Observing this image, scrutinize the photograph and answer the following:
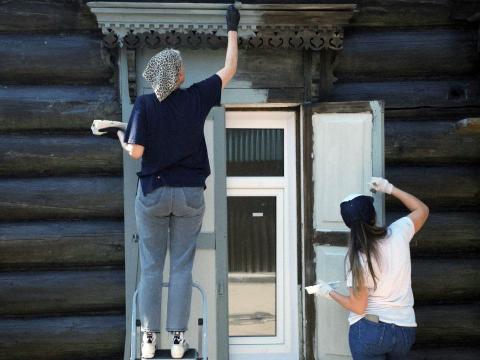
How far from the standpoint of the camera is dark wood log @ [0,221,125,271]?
552cm

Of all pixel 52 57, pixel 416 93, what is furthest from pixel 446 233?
pixel 52 57

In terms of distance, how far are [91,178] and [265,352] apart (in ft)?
5.50

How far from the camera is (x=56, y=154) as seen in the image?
554 cm

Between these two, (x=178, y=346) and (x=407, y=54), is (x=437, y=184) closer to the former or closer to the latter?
(x=407, y=54)

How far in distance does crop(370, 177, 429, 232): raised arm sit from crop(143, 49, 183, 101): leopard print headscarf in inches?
53.6

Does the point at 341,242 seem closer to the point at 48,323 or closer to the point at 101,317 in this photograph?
the point at 101,317

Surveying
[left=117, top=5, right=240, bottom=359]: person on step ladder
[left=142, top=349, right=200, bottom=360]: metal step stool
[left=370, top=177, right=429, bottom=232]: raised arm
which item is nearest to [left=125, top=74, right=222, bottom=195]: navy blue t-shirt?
[left=117, top=5, right=240, bottom=359]: person on step ladder

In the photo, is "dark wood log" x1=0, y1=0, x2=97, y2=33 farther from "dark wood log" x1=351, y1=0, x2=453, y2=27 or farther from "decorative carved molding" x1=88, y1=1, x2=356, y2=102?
"dark wood log" x1=351, y1=0, x2=453, y2=27

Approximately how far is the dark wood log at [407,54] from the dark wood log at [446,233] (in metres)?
0.98

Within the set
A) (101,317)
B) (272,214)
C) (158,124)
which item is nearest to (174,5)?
(158,124)

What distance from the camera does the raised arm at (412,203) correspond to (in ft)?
15.4

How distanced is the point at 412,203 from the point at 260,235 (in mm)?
1273

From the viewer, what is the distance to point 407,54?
5.68 metres

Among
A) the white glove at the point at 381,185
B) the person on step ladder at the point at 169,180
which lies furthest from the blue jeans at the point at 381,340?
the person on step ladder at the point at 169,180
